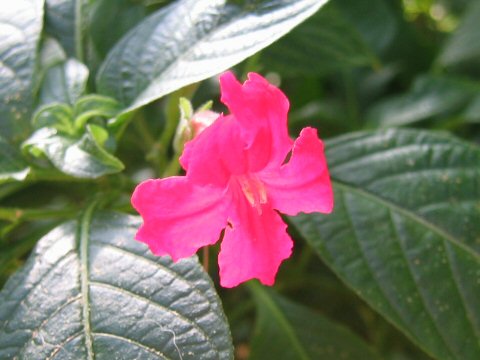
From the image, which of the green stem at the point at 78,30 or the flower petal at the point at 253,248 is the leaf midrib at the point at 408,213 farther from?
the green stem at the point at 78,30

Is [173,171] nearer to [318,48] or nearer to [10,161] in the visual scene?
[10,161]

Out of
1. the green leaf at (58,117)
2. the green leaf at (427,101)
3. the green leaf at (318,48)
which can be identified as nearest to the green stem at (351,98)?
the green leaf at (427,101)

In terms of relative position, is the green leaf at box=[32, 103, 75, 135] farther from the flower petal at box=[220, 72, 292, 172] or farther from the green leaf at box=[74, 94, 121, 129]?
the flower petal at box=[220, 72, 292, 172]

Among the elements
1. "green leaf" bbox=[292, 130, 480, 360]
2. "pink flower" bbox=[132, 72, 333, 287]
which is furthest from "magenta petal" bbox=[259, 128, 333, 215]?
"green leaf" bbox=[292, 130, 480, 360]

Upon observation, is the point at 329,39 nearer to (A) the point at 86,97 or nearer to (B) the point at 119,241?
(A) the point at 86,97

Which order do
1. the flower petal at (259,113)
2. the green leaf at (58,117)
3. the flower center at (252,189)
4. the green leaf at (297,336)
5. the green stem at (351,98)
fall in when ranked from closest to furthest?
1. the flower petal at (259,113)
2. the flower center at (252,189)
3. the green leaf at (58,117)
4. the green leaf at (297,336)
5. the green stem at (351,98)
